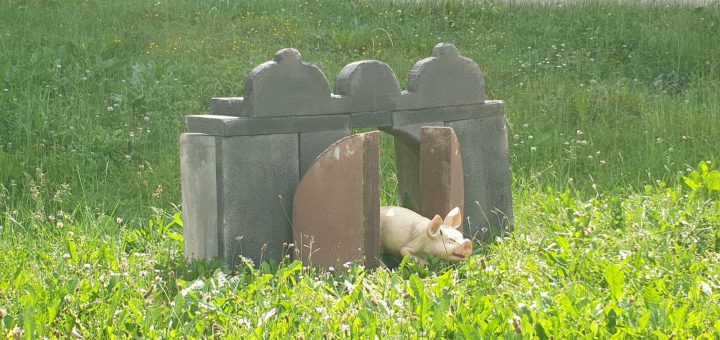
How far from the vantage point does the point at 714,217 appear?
5188 mm

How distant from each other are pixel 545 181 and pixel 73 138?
11.4ft

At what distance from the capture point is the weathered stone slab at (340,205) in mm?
4766

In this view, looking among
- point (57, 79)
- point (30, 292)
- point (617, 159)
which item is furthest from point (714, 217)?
point (57, 79)

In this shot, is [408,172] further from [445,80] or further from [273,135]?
[273,135]

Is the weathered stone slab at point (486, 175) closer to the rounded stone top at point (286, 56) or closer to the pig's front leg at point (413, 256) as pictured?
the pig's front leg at point (413, 256)

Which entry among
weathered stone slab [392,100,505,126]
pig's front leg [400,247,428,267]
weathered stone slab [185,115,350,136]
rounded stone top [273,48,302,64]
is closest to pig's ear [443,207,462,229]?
pig's front leg [400,247,428,267]

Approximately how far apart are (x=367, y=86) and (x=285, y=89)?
51 centimetres

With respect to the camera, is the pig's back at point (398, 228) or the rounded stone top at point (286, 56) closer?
the rounded stone top at point (286, 56)

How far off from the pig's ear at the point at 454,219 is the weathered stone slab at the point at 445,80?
644mm

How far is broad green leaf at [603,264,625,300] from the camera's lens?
3.92 metres

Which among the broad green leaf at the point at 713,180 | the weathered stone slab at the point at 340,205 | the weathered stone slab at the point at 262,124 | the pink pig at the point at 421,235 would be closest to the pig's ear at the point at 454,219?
the pink pig at the point at 421,235

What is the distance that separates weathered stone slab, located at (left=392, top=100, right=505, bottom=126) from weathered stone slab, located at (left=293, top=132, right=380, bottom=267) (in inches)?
15.1

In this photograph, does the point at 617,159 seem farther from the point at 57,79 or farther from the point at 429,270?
the point at 57,79

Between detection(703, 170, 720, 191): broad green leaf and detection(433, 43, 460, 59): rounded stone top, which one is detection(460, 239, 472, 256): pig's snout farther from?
detection(703, 170, 720, 191): broad green leaf
